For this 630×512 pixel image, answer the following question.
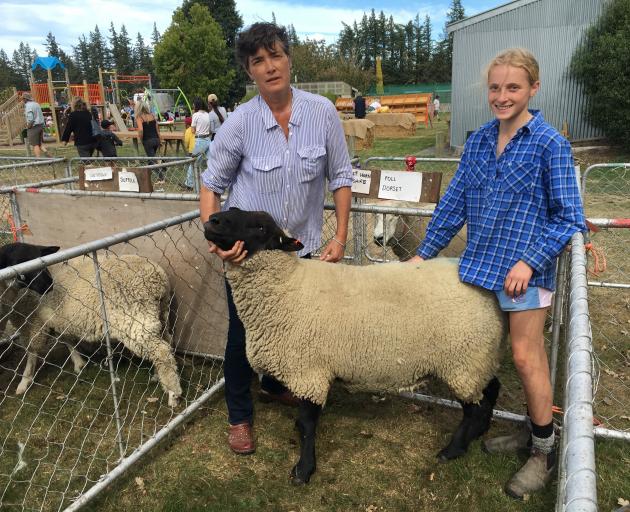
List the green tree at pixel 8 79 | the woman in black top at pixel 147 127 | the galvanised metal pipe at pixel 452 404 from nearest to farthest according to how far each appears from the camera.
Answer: the galvanised metal pipe at pixel 452 404 < the woman in black top at pixel 147 127 < the green tree at pixel 8 79

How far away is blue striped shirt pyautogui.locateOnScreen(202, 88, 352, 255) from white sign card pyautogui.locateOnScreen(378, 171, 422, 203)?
0.81m

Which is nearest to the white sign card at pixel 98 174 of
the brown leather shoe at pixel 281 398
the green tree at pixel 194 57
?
the brown leather shoe at pixel 281 398

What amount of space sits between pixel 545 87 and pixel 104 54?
127 metres

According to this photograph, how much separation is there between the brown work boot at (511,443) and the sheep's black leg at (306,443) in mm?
1001

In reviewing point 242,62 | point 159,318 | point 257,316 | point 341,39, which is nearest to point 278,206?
point 257,316

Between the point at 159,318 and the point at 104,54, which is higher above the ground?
the point at 104,54

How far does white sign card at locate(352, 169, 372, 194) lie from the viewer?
3.50 meters

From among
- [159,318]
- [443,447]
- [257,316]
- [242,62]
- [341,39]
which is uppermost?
[341,39]

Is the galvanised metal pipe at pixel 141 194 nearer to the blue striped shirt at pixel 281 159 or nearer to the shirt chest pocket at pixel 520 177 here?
the blue striped shirt at pixel 281 159

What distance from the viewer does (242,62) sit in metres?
2.48

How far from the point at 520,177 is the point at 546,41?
1511cm

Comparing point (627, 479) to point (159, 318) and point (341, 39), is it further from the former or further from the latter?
point (341, 39)

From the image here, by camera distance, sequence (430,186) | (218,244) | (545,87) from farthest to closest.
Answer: (545,87) → (430,186) → (218,244)

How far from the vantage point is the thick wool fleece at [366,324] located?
2406mm
